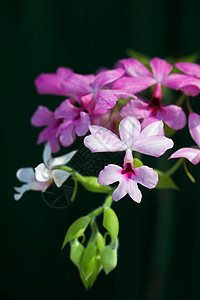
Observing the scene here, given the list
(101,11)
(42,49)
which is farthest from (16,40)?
(101,11)

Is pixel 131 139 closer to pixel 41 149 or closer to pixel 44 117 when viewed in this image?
pixel 44 117

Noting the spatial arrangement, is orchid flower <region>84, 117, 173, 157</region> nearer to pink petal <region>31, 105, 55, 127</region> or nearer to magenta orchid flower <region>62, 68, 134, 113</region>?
magenta orchid flower <region>62, 68, 134, 113</region>

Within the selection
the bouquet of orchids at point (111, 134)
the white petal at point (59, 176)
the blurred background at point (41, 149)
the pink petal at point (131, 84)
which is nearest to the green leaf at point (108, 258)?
the bouquet of orchids at point (111, 134)

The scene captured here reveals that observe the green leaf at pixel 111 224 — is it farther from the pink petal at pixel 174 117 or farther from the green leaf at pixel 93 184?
the pink petal at pixel 174 117

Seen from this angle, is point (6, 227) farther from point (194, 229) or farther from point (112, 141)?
point (112, 141)

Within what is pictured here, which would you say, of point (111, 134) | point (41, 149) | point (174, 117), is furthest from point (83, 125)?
point (41, 149)

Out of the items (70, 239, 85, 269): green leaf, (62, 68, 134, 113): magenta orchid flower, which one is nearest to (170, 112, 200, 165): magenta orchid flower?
(62, 68, 134, 113): magenta orchid flower
